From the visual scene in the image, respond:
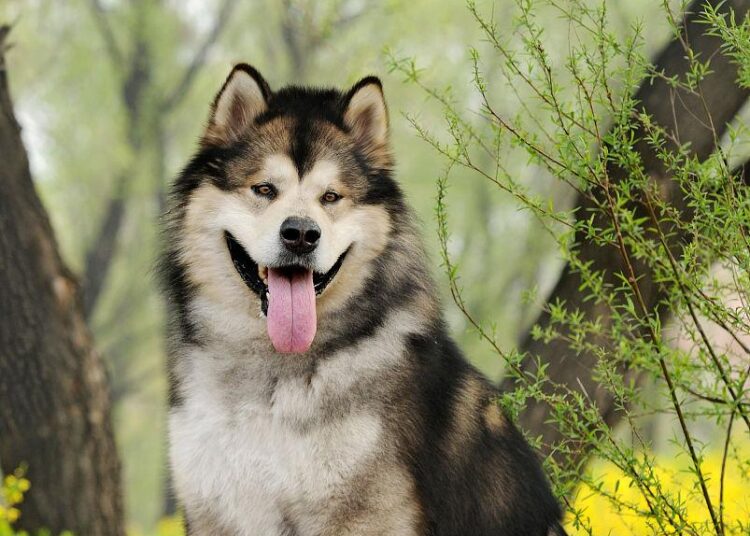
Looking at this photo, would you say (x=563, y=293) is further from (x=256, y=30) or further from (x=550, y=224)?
(x=256, y=30)

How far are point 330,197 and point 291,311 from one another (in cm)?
49

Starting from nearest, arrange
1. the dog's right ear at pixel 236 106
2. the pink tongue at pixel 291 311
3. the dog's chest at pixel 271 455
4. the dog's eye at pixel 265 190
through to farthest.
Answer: the dog's chest at pixel 271 455
the pink tongue at pixel 291 311
the dog's eye at pixel 265 190
the dog's right ear at pixel 236 106

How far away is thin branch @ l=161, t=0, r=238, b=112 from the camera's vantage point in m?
16.7

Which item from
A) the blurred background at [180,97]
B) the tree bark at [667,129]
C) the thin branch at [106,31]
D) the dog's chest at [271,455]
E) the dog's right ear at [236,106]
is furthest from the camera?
the thin branch at [106,31]

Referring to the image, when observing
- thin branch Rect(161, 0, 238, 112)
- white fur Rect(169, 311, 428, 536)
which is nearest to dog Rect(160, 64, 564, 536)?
white fur Rect(169, 311, 428, 536)

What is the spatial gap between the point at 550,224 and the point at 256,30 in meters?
14.1

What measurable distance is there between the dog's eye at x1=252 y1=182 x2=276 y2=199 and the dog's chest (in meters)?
0.72

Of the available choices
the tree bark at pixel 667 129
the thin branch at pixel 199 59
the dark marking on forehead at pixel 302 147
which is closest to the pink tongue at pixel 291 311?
the dark marking on forehead at pixel 302 147

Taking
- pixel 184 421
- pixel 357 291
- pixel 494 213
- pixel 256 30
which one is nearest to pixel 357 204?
pixel 357 291

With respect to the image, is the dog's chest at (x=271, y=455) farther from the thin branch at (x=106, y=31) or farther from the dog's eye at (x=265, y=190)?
the thin branch at (x=106, y=31)

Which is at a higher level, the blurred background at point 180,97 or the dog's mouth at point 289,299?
the dog's mouth at point 289,299

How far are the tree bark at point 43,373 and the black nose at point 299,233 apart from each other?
3377 millimetres

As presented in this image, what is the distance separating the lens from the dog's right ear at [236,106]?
4105mm

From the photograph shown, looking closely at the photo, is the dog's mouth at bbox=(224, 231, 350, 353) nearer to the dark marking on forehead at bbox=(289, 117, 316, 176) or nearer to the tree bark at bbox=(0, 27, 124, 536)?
the dark marking on forehead at bbox=(289, 117, 316, 176)
